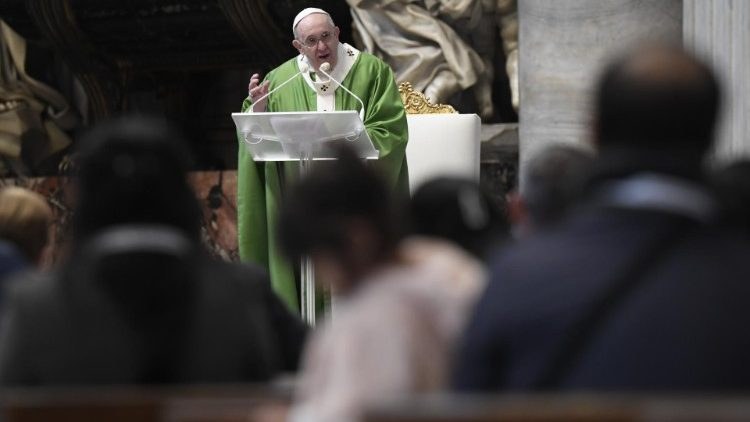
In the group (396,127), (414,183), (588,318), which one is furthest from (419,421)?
(414,183)

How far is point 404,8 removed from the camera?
10.6 m

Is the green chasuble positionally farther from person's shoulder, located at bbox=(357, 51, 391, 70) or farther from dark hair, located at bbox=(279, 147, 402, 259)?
dark hair, located at bbox=(279, 147, 402, 259)

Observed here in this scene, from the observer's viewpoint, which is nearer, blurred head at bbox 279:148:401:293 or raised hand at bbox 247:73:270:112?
blurred head at bbox 279:148:401:293

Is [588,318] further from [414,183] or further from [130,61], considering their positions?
[130,61]

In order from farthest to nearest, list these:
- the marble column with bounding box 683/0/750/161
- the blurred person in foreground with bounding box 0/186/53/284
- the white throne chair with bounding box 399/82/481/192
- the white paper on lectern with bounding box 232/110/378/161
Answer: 1. the white throne chair with bounding box 399/82/481/192
2. the marble column with bounding box 683/0/750/161
3. the white paper on lectern with bounding box 232/110/378/161
4. the blurred person in foreground with bounding box 0/186/53/284

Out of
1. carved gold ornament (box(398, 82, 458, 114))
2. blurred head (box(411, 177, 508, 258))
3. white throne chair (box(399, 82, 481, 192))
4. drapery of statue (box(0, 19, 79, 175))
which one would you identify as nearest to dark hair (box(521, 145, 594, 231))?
blurred head (box(411, 177, 508, 258))

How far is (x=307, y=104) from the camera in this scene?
8.84m

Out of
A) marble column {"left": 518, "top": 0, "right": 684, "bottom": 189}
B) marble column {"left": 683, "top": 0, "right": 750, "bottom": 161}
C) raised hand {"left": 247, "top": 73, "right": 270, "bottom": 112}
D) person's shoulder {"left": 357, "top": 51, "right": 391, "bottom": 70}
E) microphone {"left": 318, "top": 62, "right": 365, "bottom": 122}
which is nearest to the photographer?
marble column {"left": 683, "top": 0, "right": 750, "bottom": 161}

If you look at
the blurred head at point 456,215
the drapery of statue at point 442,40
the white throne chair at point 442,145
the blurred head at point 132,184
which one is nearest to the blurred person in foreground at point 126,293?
the blurred head at point 132,184

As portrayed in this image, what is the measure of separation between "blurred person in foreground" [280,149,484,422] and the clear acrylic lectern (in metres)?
4.51

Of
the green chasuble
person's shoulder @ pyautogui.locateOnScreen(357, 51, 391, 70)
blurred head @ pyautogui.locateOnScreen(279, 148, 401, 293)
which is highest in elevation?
person's shoulder @ pyautogui.locateOnScreen(357, 51, 391, 70)

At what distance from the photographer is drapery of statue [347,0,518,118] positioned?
34.3 feet

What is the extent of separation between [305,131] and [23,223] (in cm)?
377

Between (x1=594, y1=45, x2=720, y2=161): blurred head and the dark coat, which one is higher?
(x1=594, y1=45, x2=720, y2=161): blurred head
